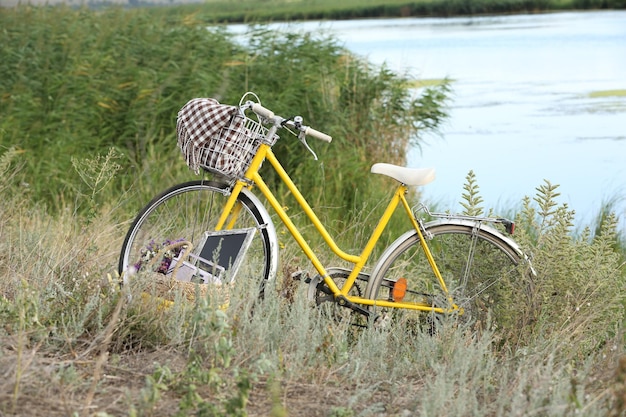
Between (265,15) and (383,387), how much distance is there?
837cm

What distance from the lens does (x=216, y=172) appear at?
183 inches

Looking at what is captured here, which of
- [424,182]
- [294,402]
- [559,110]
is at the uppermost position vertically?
[424,182]

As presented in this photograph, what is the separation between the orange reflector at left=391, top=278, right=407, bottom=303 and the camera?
4746 millimetres

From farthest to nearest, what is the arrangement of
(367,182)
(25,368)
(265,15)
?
(265,15) < (367,182) < (25,368)

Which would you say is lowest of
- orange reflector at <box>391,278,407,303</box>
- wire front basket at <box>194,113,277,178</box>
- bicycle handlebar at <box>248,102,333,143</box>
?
orange reflector at <box>391,278,407,303</box>

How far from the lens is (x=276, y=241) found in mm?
4668

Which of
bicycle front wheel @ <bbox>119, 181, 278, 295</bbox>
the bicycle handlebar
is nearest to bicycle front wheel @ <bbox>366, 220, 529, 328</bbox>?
bicycle front wheel @ <bbox>119, 181, 278, 295</bbox>

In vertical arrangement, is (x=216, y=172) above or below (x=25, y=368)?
above

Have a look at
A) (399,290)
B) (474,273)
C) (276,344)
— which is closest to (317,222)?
(399,290)

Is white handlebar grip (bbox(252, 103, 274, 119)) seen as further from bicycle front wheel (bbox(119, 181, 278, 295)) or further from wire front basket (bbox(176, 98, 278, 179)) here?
bicycle front wheel (bbox(119, 181, 278, 295))

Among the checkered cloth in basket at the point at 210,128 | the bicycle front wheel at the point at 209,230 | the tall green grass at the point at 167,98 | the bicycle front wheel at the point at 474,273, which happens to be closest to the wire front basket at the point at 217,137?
the checkered cloth in basket at the point at 210,128

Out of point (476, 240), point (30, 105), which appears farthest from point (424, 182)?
point (30, 105)

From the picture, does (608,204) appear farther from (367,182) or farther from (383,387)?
(383,387)

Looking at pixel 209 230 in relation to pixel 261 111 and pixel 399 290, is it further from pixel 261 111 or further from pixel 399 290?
pixel 399 290
